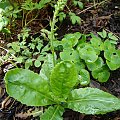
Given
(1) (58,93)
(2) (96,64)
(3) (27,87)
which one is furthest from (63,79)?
(2) (96,64)

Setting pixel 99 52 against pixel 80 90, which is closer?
pixel 80 90

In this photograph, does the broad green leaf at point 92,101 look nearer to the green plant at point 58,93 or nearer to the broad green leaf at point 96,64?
the green plant at point 58,93

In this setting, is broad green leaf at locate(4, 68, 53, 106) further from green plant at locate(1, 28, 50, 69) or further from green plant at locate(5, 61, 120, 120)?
green plant at locate(1, 28, 50, 69)

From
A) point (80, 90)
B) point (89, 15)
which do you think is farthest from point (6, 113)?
point (89, 15)

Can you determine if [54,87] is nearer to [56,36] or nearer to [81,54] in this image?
[81,54]

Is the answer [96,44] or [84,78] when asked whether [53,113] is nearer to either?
[84,78]

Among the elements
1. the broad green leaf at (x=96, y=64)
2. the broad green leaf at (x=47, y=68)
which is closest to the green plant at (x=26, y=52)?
the broad green leaf at (x=47, y=68)
